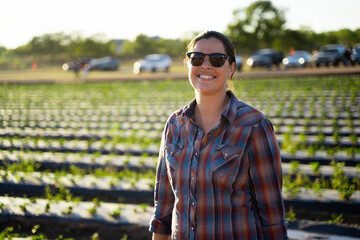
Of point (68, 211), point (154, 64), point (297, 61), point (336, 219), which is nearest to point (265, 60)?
point (297, 61)

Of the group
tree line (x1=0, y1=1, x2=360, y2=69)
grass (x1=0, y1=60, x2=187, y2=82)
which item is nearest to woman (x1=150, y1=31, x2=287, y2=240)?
grass (x1=0, y1=60, x2=187, y2=82)

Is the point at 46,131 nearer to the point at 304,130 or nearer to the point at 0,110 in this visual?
the point at 0,110

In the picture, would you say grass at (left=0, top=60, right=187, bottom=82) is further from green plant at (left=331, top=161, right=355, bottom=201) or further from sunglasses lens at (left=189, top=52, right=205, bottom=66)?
sunglasses lens at (left=189, top=52, right=205, bottom=66)

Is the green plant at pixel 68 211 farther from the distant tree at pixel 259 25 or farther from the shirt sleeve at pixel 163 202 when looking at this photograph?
the distant tree at pixel 259 25

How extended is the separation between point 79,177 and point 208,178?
4054 millimetres

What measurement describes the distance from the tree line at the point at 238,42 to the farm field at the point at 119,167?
48342 mm

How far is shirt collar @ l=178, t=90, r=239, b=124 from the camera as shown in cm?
201

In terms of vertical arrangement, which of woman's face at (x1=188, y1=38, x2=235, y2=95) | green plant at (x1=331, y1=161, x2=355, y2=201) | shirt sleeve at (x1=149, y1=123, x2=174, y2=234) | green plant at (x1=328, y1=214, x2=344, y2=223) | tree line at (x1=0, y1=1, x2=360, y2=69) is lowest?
green plant at (x1=328, y1=214, x2=344, y2=223)

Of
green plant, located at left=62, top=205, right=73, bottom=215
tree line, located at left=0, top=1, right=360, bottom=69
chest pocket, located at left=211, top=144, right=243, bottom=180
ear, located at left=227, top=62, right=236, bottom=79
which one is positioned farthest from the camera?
tree line, located at left=0, top=1, right=360, bottom=69

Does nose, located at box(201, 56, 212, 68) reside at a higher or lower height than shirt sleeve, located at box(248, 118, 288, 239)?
higher

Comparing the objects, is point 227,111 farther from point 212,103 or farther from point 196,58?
point 196,58

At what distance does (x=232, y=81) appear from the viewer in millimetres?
2434

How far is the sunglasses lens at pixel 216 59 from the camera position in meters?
2.10

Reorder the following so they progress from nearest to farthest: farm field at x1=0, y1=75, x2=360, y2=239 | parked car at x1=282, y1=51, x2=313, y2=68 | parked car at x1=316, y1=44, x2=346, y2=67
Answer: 1. farm field at x1=0, y1=75, x2=360, y2=239
2. parked car at x1=316, y1=44, x2=346, y2=67
3. parked car at x1=282, y1=51, x2=313, y2=68
